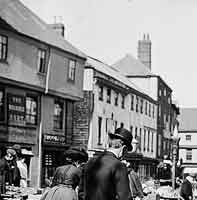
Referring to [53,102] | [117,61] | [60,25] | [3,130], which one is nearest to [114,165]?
[3,130]

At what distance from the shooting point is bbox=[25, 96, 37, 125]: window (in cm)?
3180

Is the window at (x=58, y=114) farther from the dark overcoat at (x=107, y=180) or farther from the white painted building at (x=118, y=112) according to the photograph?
the dark overcoat at (x=107, y=180)

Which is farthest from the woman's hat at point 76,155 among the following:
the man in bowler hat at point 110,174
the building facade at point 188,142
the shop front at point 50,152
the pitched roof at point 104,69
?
the building facade at point 188,142

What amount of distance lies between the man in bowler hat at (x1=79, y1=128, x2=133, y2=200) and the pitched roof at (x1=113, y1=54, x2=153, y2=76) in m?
57.4

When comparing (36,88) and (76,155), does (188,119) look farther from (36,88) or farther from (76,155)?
(76,155)

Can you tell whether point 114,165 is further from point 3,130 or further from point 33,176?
point 33,176

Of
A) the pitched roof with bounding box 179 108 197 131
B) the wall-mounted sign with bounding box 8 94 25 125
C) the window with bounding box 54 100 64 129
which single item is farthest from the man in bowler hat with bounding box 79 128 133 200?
the pitched roof with bounding box 179 108 197 131

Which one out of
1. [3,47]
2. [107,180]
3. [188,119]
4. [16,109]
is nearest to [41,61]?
[16,109]

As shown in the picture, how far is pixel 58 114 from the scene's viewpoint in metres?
35.8

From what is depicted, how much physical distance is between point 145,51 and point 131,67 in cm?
544

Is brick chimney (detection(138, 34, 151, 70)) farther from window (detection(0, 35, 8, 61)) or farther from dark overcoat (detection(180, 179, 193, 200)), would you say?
A: dark overcoat (detection(180, 179, 193, 200))

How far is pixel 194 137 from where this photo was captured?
336 ft

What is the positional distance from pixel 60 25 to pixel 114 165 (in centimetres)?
3860

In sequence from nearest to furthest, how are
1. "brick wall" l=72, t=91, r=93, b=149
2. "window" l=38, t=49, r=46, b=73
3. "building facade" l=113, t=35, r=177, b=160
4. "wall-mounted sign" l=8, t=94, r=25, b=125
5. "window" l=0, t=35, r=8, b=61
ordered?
"window" l=0, t=35, r=8, b=61
"wall-mounted sign" l=8, t=94, r=25, b=125
"window" l=38, t=49, r=46, b=73
"brick wall" l=72, t=91, r=93, b=149
"building facade" l=113, t=35, r=177, b=160
